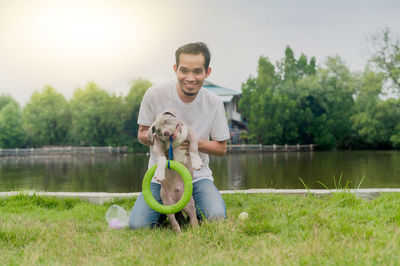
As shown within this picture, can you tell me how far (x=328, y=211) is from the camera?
3.52 meters

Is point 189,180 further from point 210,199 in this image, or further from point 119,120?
point 119,120

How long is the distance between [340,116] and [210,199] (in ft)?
127

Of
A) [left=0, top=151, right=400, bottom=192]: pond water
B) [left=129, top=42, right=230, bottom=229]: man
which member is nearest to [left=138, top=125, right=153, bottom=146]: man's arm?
[left=129, top=42, right=230, bottom=229]: man

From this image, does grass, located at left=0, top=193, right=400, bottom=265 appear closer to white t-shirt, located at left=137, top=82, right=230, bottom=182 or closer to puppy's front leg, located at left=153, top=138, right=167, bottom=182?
puppy's front leg, located at left=153, top=138, right=167, bottom=182

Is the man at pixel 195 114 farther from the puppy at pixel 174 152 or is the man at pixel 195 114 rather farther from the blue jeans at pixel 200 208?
the puppy at pixel 174 152

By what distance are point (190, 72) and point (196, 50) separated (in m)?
0.21

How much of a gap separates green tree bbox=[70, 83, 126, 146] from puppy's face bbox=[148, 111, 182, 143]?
36.9 metres

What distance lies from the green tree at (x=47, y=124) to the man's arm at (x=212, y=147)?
3978cm

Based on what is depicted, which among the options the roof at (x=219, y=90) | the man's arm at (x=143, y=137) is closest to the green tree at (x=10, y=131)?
the roof at (x=219, y=90)

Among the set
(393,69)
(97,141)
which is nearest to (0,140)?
(97,141)

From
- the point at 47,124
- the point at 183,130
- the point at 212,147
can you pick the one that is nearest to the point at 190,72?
the point at 183,130

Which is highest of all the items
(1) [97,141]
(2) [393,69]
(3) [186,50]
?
(2) [393,69]

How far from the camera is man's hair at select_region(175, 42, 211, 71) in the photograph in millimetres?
3457

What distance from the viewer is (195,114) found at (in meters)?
3.72
